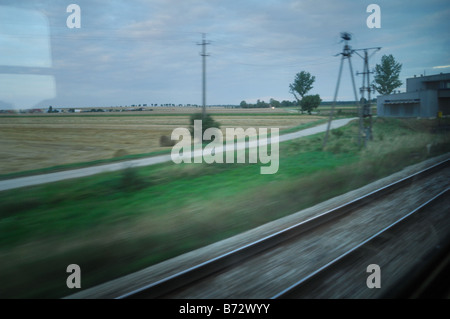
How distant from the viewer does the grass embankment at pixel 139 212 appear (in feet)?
16.5

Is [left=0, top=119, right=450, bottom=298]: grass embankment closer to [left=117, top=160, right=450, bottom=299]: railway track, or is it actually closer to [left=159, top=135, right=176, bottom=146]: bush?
[left=117, top=160, right=450, bottom=299]: railway track

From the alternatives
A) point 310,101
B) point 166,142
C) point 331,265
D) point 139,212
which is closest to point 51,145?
point 166,142

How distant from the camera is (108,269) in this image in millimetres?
4875

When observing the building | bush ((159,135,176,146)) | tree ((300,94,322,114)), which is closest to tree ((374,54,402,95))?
the building

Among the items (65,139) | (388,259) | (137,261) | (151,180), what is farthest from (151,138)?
(388,259)

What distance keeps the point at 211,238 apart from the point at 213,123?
621 inches

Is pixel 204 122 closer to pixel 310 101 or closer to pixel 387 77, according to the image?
pixel 310 101

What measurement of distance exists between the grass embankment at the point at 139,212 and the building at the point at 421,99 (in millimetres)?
26208

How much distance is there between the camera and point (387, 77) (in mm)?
49344

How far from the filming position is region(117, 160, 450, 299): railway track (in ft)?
13.5

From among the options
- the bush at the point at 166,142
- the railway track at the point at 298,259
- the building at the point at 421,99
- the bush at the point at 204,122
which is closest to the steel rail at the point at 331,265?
the railway track at the point at 298,259

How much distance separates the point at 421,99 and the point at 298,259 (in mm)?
41091

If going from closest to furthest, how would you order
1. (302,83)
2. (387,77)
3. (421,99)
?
1. (302,83)
2. (421,99)
3. (387,77)
